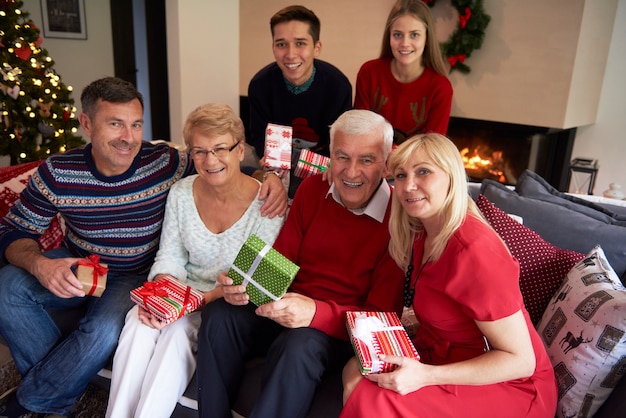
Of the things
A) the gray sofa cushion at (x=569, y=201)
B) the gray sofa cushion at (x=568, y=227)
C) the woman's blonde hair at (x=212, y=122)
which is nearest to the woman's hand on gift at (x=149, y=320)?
the woman's blonde hair at (x=212, y=122)

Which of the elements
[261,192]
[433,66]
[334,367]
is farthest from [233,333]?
[433,66]

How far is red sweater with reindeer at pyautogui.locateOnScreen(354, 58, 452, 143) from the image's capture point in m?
2.25

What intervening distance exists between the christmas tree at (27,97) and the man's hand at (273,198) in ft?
7.46

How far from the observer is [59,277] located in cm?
171

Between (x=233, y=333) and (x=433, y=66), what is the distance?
1504 mm

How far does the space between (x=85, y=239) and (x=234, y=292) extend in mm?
825

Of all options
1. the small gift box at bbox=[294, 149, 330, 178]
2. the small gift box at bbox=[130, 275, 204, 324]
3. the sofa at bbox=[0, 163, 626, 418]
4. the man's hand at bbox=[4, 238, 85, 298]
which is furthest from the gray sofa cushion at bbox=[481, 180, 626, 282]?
the man's hand at bbox=[4, 238, 85, 298]

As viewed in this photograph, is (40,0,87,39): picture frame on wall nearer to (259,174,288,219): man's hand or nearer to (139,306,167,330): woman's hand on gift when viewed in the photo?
(259,174,288,219): man's hand

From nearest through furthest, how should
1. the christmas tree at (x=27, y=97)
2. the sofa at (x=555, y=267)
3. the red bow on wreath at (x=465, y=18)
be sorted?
the sofa at (x=555, y=267)
the christmas tree at (x=27, y=97)
the red bow on wreath at (x=465, y=18)

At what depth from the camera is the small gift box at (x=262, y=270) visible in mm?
1379

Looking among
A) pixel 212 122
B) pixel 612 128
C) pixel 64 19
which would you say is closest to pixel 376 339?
pixel 212 122

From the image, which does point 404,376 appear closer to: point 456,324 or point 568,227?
point 456,324

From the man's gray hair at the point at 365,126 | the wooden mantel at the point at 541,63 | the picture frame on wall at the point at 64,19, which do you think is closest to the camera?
the man's gray hair at the point at 365,126

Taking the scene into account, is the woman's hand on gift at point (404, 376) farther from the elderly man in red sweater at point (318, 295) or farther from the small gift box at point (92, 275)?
the small gift box at point (92, 275)
